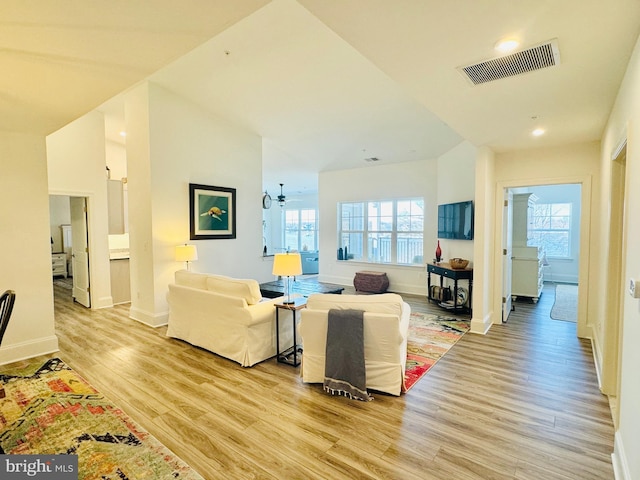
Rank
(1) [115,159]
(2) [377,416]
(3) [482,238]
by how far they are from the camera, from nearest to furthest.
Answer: (2) [377,416] → (3) [482,238] → (1) [115,159]

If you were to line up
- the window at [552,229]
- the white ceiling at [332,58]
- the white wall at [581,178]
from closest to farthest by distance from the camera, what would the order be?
1. the white ceiling at [332,58]
2. the white wall at [581,178]
3. the window at [552,229]

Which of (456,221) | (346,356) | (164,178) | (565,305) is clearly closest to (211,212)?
(164,178)

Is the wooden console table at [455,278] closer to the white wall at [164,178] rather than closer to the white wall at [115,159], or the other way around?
the white wall at [164,178]

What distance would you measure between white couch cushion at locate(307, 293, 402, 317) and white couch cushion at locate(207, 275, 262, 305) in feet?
2.31

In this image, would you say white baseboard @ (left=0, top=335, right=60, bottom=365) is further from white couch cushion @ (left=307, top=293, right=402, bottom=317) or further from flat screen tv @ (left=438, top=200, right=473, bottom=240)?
flat screen tv @ (left=438, top=200, right=473, bottom=240)

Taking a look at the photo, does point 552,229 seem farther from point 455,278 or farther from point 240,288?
point 240,288

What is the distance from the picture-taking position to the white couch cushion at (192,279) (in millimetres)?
3924

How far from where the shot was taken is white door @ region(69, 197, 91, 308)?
586 centimetres

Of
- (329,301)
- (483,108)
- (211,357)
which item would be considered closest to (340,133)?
(483,108)

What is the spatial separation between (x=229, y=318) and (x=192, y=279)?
2.99ft

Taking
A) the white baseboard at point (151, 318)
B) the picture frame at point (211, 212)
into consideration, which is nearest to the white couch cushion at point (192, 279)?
the white baseboard at point (151, 318)

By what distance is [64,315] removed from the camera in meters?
5.33

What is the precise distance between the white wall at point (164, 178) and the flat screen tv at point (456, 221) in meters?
4.10

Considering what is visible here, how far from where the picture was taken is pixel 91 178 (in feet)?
19.0
